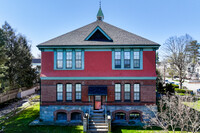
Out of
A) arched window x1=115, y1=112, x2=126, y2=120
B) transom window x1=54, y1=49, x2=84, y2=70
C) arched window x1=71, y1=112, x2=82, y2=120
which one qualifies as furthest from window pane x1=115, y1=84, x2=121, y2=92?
arched window x1=71, y1=112, x2=82, y2=120

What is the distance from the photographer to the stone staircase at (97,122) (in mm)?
12148

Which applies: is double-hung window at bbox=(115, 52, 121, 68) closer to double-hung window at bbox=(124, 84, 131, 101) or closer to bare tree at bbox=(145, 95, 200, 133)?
double-hung window at bbox=(124, 84, 131, 101)

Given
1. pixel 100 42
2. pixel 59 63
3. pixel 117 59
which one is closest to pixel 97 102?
pixel 117 59

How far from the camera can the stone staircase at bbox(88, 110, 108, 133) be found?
12148 millimetres

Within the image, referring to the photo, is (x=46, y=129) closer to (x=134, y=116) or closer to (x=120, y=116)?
(x=120, y=116)

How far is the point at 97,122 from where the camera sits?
42.3ft

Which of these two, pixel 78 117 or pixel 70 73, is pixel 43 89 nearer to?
pixel 70 73

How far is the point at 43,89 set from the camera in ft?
47.0

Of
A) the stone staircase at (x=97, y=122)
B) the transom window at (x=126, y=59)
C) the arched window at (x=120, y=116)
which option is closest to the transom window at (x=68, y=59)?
the transom window at (x=126, y=59)

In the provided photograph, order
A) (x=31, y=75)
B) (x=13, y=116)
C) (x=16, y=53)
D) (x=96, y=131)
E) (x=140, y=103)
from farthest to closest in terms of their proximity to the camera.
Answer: (x=31, y=75) → (x=16, y=53) → (x=13, y=116) → (x=140, y=103) → (x=96, y=131)

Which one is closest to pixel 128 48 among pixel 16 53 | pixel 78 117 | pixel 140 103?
pixel 140 103

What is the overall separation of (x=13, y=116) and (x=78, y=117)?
9.31 metres

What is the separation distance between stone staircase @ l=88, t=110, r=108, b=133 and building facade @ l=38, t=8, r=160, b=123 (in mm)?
678

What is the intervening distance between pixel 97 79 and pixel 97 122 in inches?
191
